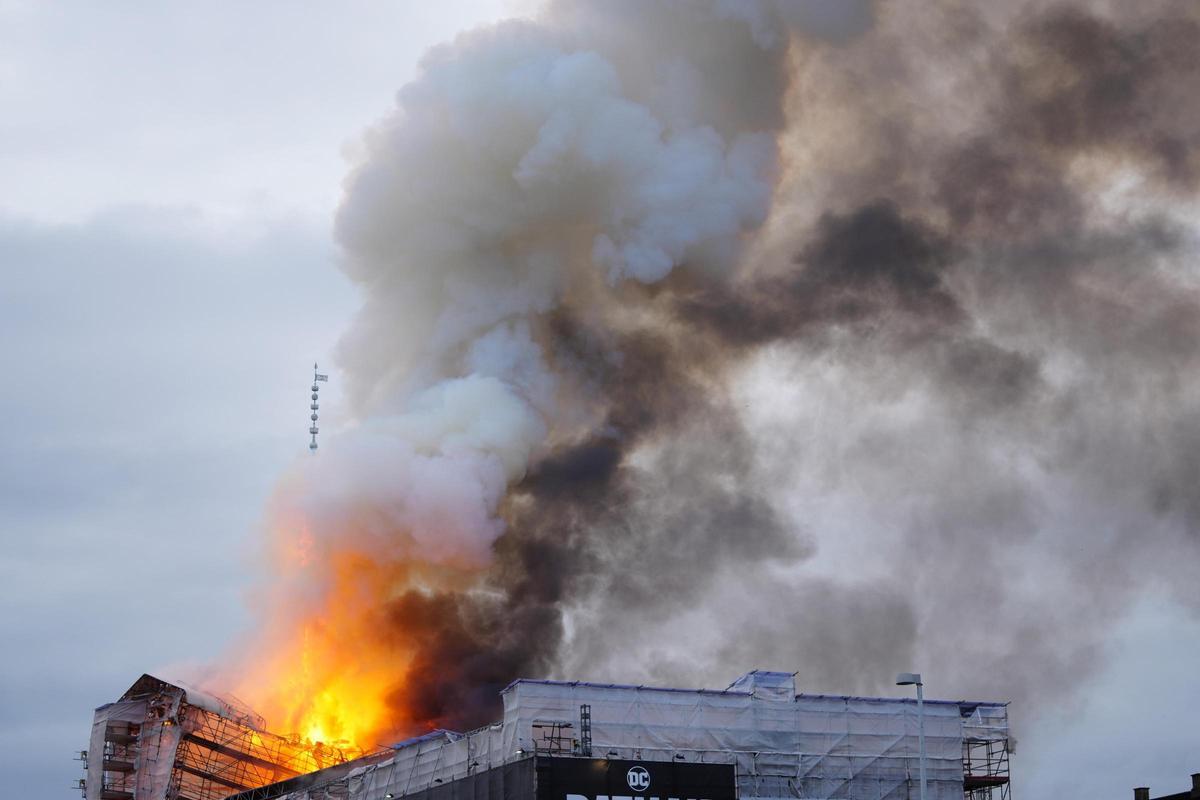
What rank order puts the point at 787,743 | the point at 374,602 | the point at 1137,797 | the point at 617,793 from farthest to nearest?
the point at 374,602 < the point at 1137,797 < the point at 787,743 < the point at 617,793

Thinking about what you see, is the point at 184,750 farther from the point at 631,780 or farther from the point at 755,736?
the point at 755,736

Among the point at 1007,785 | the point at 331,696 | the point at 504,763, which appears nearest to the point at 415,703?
the point at 331,696

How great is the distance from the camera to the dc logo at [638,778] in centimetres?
10400

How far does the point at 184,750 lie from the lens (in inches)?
5591

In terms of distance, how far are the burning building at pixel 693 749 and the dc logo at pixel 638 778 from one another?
64mm

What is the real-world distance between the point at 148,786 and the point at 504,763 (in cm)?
4818

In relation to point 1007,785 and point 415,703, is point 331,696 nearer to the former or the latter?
point 415,703

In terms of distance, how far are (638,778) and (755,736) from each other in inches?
359

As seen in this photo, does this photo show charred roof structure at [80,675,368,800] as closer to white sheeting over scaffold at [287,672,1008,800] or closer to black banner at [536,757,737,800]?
white sheeting over scaffold at [287,672,1008,800]

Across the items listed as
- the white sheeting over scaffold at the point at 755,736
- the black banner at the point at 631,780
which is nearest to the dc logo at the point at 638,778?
the black banner at the point at 631,780

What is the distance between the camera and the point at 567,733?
10612 centimetres

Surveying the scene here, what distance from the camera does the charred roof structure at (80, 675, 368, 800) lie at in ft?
465

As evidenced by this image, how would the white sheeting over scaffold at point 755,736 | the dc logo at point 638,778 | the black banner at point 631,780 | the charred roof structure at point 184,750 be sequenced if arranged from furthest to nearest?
the charred roof structure at point 184,750 → the white sheeting over scaffold at point 755,736 → the dc logo at point 638,778 → the black banner at point 631,780

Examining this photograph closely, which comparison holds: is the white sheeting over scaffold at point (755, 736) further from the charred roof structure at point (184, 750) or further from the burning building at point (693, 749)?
the charred roof structure at point (184, 750)
